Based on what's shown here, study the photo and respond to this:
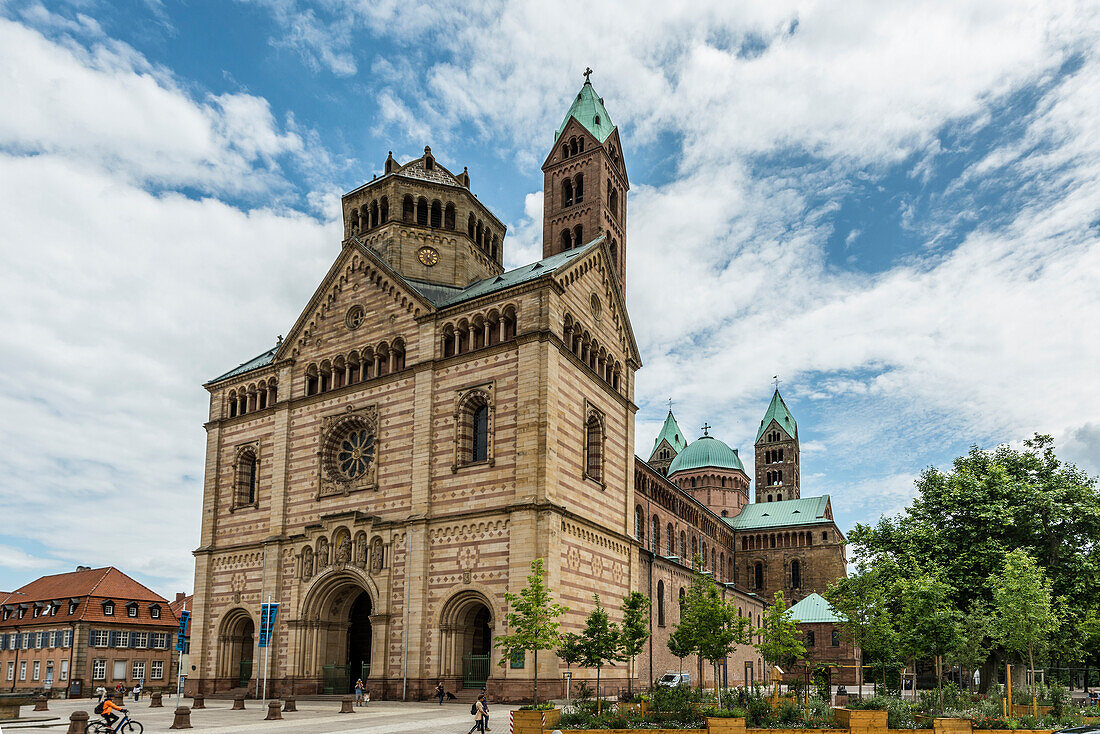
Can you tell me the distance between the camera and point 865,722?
2591cm

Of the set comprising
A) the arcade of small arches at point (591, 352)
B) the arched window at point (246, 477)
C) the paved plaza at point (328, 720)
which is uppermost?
the arcade of small arches at point (591, 352)

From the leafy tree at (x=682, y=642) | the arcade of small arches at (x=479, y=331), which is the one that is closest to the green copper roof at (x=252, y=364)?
the arcade of small arches at (x=479, y=331)

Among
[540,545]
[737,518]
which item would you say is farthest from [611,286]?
[737,518]

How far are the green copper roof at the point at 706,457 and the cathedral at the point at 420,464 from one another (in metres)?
56.3

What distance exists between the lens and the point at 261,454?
170 ft

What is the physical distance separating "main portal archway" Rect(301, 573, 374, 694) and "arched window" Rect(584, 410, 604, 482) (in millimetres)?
13007

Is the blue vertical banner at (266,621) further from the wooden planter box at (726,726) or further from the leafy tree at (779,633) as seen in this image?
the wooden planter box at (726,726)

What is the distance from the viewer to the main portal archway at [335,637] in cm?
4547

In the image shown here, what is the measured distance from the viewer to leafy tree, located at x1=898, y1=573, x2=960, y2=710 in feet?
123

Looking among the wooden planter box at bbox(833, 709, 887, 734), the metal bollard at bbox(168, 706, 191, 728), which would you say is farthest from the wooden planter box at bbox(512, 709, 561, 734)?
the metal bollard at bbox(168, 706, 191, 728)

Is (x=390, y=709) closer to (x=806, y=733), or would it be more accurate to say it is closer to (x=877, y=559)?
(x=806, y=733)

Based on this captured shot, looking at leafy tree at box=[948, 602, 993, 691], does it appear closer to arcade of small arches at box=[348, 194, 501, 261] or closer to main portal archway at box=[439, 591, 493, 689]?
main portal archway at box=[439, 591, 493, 689]

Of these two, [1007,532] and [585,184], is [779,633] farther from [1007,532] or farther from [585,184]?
[585,184]

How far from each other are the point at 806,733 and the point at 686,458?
313 feet
